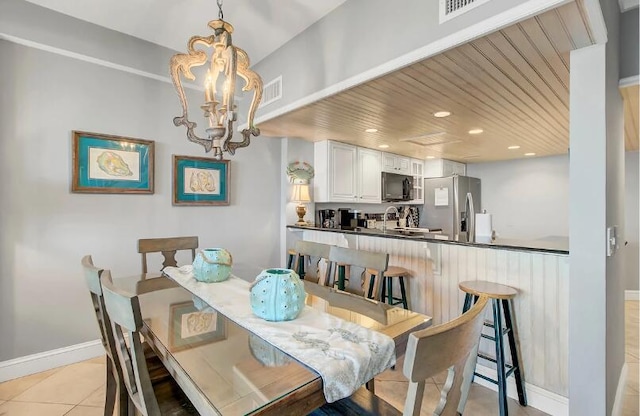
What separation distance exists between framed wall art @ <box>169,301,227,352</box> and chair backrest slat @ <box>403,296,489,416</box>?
747 mm

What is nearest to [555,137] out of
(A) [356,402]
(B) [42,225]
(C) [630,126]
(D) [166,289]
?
(C) [630,126]

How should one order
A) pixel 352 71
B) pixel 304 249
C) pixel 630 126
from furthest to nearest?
1. pixel 630 126
2. pixel 304 249
3. pixel 352 71

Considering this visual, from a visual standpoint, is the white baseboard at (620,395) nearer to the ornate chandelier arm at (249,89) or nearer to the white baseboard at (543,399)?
the white baseboard at (543,399)

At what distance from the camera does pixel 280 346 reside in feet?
3.54

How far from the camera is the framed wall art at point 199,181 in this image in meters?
3.00

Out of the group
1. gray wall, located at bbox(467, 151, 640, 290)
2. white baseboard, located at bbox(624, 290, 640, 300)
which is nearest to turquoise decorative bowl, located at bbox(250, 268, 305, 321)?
white baseboard, located at bbox(624, 290, 640, 300)

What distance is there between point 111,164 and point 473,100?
301 centimetres

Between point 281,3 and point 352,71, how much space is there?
721 mm

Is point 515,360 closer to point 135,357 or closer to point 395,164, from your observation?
point 135,357

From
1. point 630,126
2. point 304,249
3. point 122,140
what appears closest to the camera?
point 304,249

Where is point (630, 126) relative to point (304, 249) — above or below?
above

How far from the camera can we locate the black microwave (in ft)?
15.7

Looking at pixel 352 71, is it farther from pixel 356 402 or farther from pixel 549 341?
pixel 549 341

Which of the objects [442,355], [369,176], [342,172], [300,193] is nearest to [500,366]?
[442,355]
